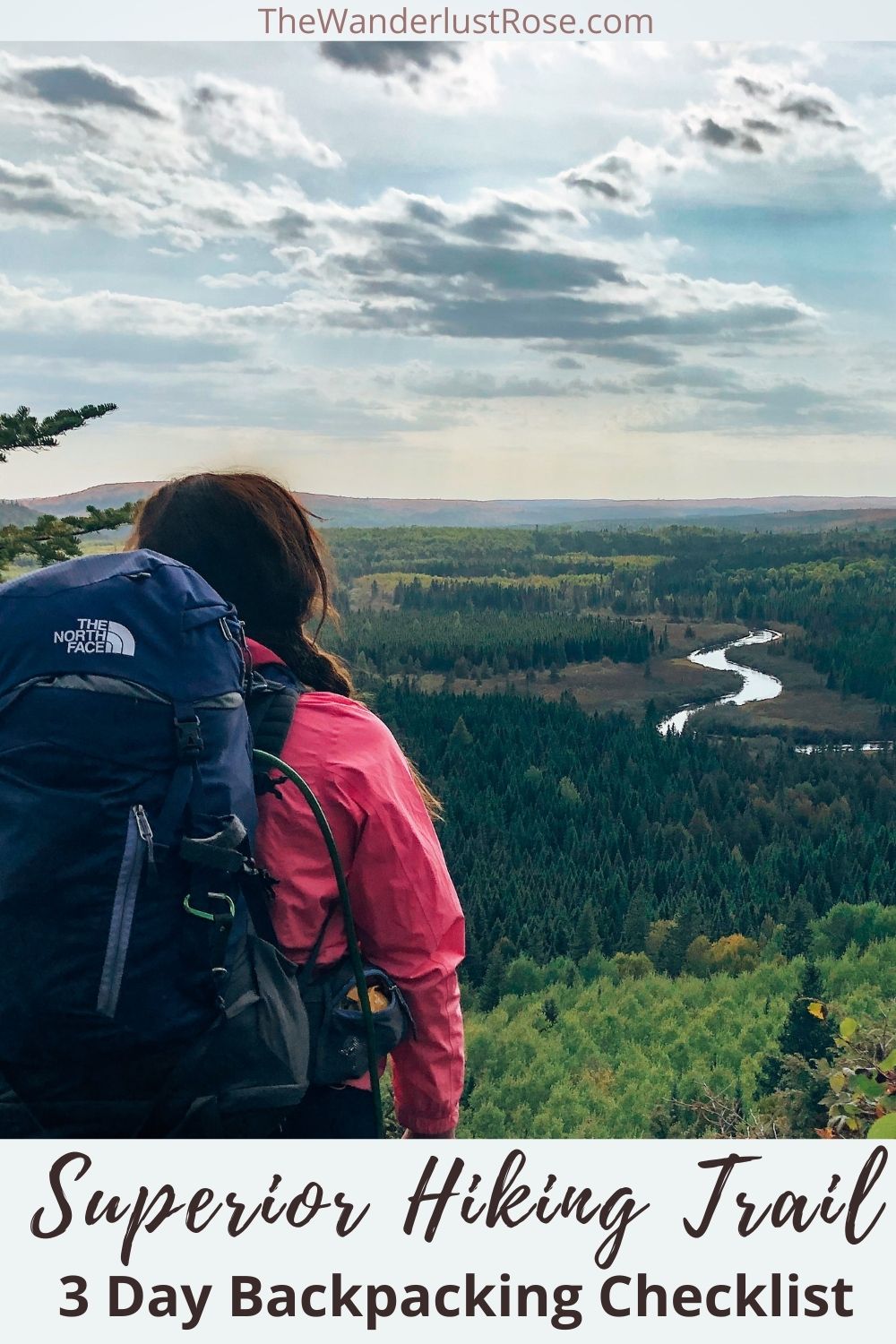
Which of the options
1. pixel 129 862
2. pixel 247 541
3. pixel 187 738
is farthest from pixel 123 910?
pixel 247 541

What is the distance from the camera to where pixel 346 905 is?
2.28 metres

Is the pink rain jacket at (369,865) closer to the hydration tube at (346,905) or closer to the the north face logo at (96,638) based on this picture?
the hydration tube at (346,905)

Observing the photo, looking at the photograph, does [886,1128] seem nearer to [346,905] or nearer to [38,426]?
[346,905]

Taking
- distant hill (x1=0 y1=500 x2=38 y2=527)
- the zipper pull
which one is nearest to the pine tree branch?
distant hill (x1=0 y1=500 x2=38 y2=527)

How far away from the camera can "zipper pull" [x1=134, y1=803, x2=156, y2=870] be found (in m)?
1.95

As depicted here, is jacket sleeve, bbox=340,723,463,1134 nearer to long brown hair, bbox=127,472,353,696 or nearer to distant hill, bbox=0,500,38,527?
long brown hair, bbox=127,472,353,696

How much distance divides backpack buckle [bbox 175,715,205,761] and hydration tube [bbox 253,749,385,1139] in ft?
0.63

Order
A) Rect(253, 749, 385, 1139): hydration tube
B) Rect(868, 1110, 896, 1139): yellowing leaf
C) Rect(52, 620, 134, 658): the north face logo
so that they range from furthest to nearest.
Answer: Rect(868, 1110, 896, 1139): yellowing leaf → Rect(253, 749, 385, 1139): hydration tube → Rect(52, 620, 134, 658): the north face logo

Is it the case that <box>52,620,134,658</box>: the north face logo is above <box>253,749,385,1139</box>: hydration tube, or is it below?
above

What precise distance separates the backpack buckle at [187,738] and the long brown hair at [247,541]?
506mm

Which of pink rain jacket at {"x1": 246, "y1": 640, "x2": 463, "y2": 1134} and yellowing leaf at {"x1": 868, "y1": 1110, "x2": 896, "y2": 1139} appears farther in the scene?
yellowing leaf at {"x1": 868, "y1": 1110, "x2": 896, "y2": 1139}

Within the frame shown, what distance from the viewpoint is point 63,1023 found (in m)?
2.03

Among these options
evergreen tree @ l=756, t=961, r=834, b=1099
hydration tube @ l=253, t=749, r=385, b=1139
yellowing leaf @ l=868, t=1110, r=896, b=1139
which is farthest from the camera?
evergreen tree @ l=756, t=961, r=834, b=1099

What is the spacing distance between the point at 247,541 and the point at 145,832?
27.8 inches
